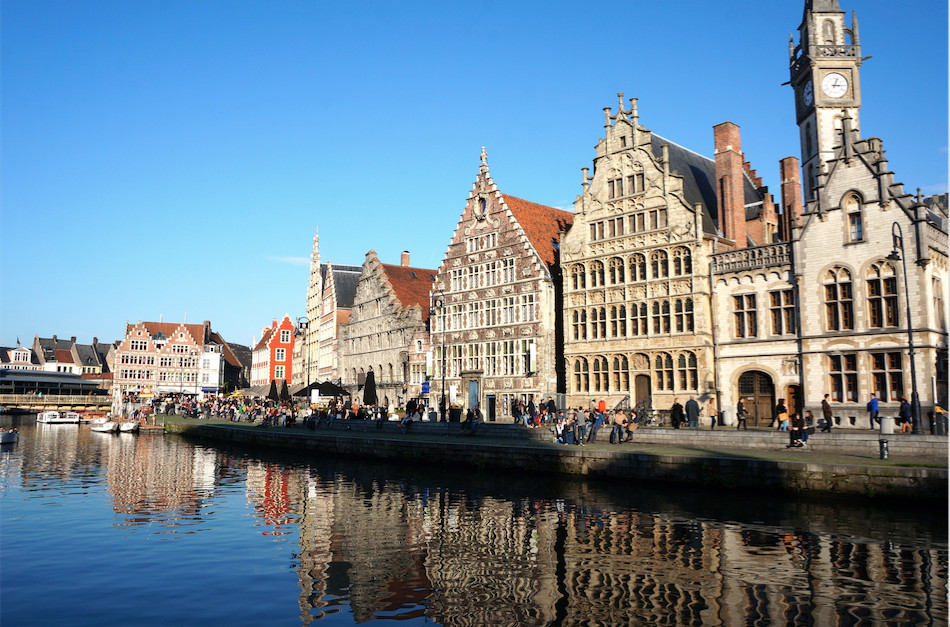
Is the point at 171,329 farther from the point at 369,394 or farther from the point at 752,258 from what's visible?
the point at 752,258

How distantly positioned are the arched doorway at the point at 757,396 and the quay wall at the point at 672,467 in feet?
46.4

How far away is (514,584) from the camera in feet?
41.4

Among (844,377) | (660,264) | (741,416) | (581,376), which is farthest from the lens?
(581,376)

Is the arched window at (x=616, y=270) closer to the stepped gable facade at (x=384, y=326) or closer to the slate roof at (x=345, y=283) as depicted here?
the stepped gable facade at (x=384, y=326)

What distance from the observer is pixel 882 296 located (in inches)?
1264

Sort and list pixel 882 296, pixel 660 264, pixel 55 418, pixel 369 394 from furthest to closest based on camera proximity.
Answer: pixel 55 418, pixel 369 394, pixel 660 264, pixel 882 296

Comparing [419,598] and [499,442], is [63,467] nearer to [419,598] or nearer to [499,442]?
[499,442]

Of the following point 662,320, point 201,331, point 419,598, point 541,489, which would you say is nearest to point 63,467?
point 541,489

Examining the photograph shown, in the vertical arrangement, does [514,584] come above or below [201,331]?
below

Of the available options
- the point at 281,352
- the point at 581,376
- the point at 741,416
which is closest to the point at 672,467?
the point at 741,416

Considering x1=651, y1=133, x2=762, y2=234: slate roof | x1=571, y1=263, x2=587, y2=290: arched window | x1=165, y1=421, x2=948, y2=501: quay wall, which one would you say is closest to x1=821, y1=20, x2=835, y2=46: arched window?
x1=651, y1=133, x2=762, y2=234: slate roof

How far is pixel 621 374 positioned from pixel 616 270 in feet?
20.5

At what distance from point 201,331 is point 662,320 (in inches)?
3740

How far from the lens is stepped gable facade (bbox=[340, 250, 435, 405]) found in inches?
2411
